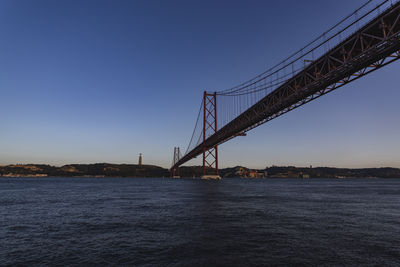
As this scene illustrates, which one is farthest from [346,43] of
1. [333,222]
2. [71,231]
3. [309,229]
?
[71,231]

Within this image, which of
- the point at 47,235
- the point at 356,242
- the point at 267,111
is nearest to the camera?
the point at 356,242

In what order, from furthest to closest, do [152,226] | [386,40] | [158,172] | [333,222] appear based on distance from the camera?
[158,172]
[386,40]
[333,222]
[152,226]

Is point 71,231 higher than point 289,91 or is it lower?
lower

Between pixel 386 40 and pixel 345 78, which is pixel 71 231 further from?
pixel 345 78

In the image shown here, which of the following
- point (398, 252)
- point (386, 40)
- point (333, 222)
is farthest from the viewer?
point (386, 40)

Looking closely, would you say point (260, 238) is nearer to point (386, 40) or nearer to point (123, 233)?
point (123, 233)

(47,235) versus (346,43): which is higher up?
(346,43)

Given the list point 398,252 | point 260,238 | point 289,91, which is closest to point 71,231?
point 260,238

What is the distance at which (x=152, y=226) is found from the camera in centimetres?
1179

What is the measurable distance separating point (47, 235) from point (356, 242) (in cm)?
1375

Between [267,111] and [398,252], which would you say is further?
[267,111]

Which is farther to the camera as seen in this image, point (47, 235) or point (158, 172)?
point (158, 172)

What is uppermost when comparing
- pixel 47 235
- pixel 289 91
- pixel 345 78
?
pixel 289 91

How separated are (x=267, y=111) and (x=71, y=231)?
2994cm
